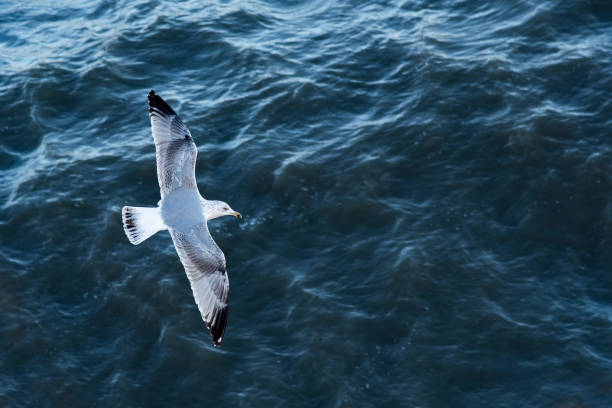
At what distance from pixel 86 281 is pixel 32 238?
157cm

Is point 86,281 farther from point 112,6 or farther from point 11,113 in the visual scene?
point 112,6

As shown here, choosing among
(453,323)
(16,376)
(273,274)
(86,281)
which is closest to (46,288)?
(86,281)

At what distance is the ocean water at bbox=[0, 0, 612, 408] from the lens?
39.6 ft

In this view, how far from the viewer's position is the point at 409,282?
13.0 m

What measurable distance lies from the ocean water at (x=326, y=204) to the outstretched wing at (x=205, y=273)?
160 centimetres

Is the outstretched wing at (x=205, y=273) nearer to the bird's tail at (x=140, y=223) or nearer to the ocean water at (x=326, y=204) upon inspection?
the bird's tail at (x=140, y=223)

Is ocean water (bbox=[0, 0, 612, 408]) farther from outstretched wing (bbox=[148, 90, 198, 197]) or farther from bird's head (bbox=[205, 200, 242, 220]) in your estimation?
outstretched wing (bbox=[148, 90, 198, 197])

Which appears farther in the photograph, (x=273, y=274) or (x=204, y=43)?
(x=204, y=43)

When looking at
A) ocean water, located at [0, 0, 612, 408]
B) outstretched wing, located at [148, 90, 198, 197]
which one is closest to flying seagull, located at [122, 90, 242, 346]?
outstretched wing, located at [148, 90, 198, 197]

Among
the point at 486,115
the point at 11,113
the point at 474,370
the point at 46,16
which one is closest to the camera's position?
the point at 474,370

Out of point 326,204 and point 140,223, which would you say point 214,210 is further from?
point 326,204

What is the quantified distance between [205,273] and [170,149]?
2.13 metres

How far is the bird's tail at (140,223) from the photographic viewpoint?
11.1 m

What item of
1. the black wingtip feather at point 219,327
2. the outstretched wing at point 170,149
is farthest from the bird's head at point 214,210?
the black wingtip feather at point 219,327
